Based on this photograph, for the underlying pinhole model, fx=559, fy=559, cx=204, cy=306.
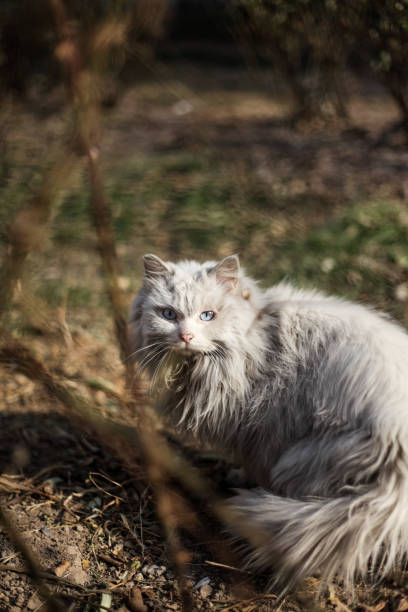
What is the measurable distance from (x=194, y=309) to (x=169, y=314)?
11cm

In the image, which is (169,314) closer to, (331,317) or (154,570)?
(331,317)

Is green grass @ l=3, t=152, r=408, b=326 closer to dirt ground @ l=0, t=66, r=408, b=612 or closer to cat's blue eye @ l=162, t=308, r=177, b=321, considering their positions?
dirt ground @ l=0, t=66, r=408, b=612

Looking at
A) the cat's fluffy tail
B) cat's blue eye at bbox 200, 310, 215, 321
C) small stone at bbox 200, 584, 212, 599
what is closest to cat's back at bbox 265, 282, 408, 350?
cat's blue eye at bbox 200, 310, 215, 321

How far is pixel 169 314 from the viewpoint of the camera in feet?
7.22

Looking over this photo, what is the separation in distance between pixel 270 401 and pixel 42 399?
1299mm

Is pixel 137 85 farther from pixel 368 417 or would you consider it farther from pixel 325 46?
pixel 368 417

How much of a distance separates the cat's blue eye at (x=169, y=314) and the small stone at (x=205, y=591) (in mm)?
984

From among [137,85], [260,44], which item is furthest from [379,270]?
[137,85]

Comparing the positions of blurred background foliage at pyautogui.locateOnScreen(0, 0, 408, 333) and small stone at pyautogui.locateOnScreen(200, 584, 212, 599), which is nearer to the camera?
small stone at pyautogui.locateOnScreen(200, 584, 212, 599)

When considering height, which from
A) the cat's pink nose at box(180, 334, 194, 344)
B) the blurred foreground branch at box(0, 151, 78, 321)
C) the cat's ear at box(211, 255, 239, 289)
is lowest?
the cat's pink nose at box(180, 334, 194, 344)

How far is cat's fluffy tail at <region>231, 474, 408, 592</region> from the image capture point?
1.83m

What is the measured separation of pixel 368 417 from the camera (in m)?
1.94

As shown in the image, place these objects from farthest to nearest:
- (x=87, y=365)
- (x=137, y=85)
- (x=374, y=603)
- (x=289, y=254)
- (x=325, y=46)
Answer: (x=137, y=85)
(x=325, y=46)
(x=289, y=254)
(x=87, y=365)
(x=374, y=603)

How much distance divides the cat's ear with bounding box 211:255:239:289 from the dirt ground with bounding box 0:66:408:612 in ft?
2.13
